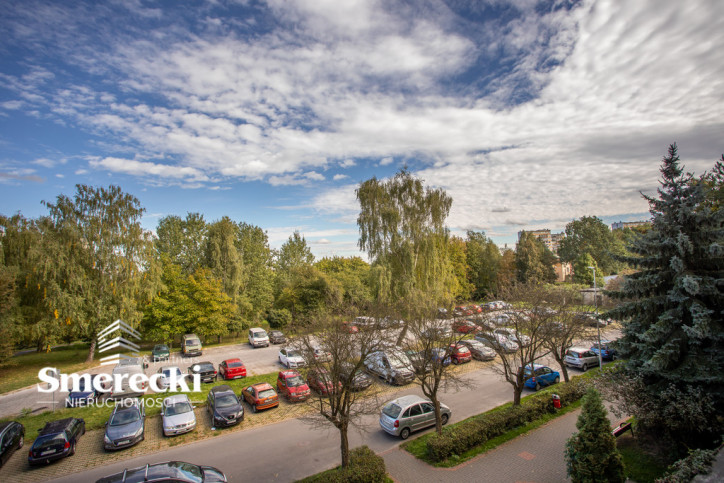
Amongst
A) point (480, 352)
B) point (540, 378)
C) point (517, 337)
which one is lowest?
point (540, 378)

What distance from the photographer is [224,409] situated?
15219 millimetres

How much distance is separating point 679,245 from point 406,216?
17.8 meters

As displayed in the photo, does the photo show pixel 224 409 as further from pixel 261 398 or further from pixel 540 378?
pixel 540 378

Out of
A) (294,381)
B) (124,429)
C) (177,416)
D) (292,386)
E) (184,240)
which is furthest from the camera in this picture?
(184,240)

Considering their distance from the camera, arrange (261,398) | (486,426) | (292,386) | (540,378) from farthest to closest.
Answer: (540,378)
(292,386)
(261,398)
(486,426)

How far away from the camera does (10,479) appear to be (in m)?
11.2

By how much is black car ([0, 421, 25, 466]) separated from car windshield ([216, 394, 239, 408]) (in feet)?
23.1

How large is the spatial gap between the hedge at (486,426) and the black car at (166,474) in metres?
7.09

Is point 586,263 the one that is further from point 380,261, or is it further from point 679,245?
point 679,245

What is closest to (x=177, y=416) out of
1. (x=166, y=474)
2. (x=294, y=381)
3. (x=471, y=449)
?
(x=294, y=381)

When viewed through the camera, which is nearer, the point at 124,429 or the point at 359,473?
the point at 359,473

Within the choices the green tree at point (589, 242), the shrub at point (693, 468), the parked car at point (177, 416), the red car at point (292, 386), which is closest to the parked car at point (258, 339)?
the red car at point (292, 386)

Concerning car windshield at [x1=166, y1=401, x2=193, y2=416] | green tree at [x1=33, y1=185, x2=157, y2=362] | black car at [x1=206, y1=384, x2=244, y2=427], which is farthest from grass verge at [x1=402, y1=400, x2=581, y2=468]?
green tree at [x1=33, y1=185, x2=157, y2=362]

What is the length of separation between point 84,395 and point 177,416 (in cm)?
691
